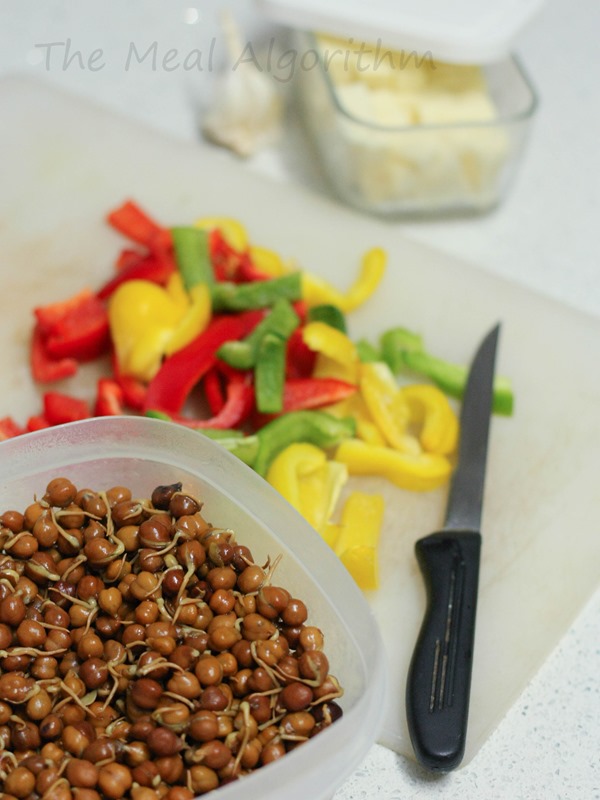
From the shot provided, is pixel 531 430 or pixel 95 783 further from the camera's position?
pixel 531 430

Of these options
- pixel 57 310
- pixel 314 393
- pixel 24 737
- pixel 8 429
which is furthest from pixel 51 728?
pixel 57 310

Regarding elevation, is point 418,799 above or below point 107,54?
below

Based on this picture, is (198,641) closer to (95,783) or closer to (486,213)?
(95,783)

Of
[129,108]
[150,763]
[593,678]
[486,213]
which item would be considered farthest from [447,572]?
[129,108]

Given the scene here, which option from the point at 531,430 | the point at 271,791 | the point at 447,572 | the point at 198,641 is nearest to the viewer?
the point at 271,791

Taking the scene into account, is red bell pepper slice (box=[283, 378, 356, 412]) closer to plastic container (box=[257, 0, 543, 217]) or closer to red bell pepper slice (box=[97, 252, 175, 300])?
red bell pepper slice (box=[97, 252, 175, 300])

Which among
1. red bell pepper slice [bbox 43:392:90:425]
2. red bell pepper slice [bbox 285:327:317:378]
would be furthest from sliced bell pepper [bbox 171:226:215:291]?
red bell pepper slice [bbox 43:392:90:425]

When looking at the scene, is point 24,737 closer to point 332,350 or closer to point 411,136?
point 332,350

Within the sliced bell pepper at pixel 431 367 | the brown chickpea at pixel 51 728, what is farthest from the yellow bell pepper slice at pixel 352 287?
the brown chickpea at pixel 51 728
